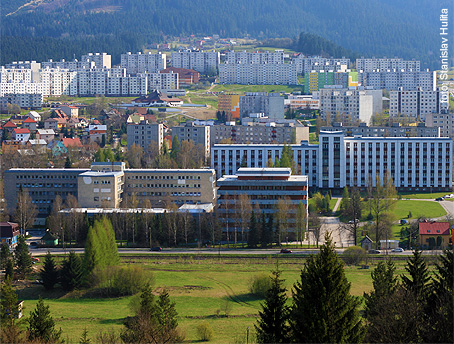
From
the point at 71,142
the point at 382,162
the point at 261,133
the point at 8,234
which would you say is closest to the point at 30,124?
the point at 71,142

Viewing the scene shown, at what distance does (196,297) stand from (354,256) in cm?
712

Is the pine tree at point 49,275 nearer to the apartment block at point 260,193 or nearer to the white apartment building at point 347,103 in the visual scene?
the apartment block at point 260,193

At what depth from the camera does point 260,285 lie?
2656 cm

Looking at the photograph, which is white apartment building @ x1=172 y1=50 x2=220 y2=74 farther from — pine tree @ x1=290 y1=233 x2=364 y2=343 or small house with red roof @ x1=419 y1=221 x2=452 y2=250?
pine tree @ x1=290 y1=233 x2=364 y2=343

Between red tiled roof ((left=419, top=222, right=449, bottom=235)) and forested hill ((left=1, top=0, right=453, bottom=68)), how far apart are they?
379ft

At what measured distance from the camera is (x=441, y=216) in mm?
38250

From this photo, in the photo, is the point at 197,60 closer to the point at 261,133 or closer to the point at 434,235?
the point at 261,133

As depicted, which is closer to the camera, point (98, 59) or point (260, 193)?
point (260, 193)

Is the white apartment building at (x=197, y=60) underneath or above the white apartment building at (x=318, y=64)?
above

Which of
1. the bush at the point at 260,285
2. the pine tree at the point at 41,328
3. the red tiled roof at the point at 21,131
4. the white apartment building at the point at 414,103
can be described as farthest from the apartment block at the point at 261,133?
the pine tree at the point at 41,328

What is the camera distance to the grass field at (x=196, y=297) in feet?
76.2

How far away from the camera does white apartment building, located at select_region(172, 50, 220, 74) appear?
11506cm

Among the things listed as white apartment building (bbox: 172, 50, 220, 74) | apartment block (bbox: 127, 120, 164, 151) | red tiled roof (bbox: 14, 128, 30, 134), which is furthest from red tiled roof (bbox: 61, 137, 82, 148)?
white apartment building (bbox: 172, 50, 220, 74)

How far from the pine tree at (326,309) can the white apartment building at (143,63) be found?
102m
